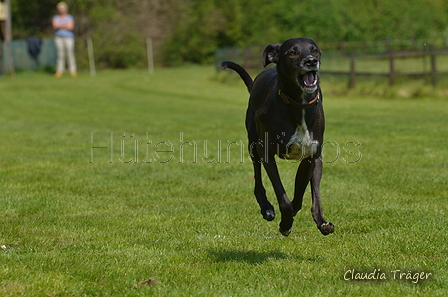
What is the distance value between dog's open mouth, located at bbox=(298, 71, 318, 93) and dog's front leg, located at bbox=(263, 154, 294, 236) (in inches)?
28.0

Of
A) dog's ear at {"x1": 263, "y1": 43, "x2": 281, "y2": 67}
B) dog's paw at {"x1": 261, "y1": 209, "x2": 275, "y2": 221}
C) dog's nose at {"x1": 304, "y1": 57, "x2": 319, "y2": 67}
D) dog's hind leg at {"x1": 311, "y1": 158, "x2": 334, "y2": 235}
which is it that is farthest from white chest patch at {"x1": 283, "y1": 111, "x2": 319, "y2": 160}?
dog's paw at {"x1": 261, "y1": 209, "x2": 275, "y2": 221}

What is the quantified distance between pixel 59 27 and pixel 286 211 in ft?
92.1

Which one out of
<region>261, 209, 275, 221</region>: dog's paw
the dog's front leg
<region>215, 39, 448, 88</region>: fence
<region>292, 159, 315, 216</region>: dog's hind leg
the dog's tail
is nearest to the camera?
the dog's front leg

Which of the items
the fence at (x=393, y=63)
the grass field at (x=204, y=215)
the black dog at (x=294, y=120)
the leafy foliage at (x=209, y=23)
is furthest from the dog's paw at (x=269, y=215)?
the leafy foliage at (x=209, y=23)

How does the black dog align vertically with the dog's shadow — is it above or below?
above

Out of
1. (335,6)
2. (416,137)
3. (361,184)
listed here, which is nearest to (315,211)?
(361,184)

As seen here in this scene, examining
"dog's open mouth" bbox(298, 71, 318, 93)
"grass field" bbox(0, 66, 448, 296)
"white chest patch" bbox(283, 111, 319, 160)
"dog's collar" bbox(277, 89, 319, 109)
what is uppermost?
"dog's open mouth" bbox(298, 71, 318, 93)

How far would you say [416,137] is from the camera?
1214cm

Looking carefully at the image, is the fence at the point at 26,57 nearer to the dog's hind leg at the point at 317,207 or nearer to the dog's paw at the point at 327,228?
the dog's hind leg at the point at 317,207

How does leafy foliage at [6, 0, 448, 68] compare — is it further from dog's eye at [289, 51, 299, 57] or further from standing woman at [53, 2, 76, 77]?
dog's eye at [289, 51, 299, 57]

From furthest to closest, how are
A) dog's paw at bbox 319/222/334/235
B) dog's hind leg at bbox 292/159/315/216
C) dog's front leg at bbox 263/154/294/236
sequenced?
dog's hind leg at bbox 292/159/315/216
dog's front leg at bbox 263/154/294/236
dog's paw at bbox 319/222/334/235

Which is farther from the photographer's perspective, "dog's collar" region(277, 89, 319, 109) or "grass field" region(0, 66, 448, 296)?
"dog's collar" region(277, 89, 319, 109)

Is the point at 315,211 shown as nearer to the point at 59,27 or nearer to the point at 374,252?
the point at 374,252

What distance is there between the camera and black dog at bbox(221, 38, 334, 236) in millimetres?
4914
